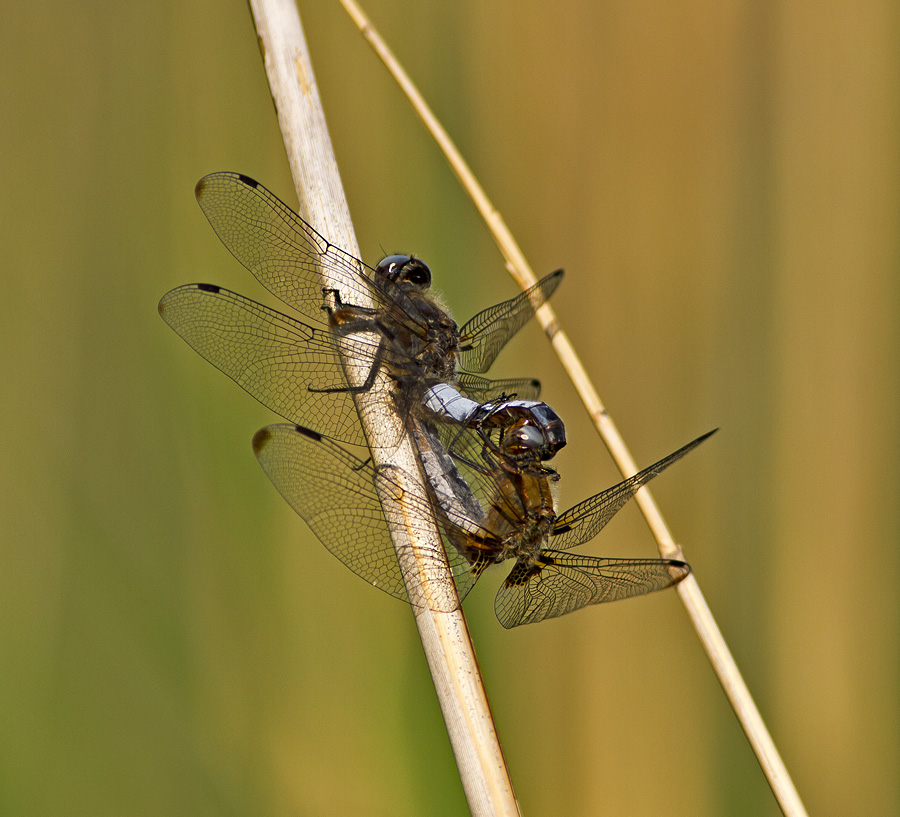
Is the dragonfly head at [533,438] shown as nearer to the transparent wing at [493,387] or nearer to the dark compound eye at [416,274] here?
the transparent wing at [493,387]

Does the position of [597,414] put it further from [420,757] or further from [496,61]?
[496,61]

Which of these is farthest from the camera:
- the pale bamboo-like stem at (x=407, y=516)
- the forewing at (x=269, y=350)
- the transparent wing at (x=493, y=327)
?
the transparent wing at (x=493, y=327)

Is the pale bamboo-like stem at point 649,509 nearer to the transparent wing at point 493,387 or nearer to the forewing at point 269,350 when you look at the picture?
the transparent wing at point 493,387

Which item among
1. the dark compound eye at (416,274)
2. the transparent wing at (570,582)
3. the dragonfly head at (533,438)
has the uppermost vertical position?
the dark compound eye at (416,274)

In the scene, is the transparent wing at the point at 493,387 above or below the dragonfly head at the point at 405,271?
below

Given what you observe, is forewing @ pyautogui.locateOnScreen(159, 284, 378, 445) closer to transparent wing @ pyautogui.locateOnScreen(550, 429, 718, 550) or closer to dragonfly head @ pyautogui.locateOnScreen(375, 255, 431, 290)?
dragonfly head @ pyautogui.locateOnScreen(375, 255, 431, 290)

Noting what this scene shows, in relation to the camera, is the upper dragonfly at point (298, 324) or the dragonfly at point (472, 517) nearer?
the dragonfly at point (472, 517)

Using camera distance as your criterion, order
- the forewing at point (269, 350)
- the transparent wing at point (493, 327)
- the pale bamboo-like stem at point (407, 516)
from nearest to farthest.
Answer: the pale bamboo-like stem at point (407, 516) → the forewing at point (269, 350) → the transparent wing at point (493, 327)

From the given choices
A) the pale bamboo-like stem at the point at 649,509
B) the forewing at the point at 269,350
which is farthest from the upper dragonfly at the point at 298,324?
the pale bamboo-like stem at the point at 649,509
